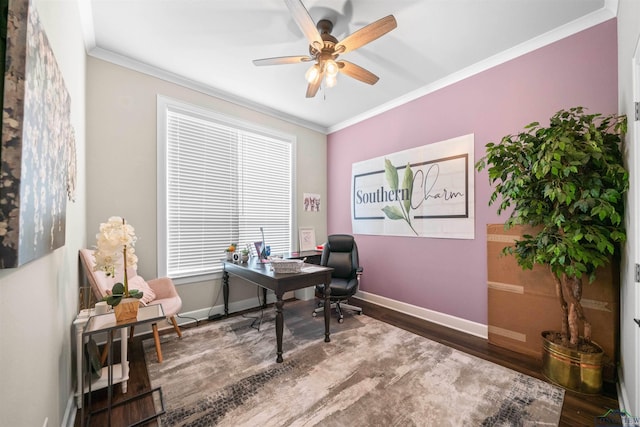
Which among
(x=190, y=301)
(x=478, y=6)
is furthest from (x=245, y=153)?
(x=478, y=6)

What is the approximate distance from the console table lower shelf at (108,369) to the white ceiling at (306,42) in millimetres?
2373

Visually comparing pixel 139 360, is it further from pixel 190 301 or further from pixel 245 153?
pixel 245 153

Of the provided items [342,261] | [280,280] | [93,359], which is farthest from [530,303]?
[93,359]

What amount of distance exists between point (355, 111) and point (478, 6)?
207 cm

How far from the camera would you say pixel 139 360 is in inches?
91.7

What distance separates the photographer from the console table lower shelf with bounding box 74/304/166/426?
151cm

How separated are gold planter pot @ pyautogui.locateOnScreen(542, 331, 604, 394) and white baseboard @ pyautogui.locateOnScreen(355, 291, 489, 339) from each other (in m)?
0.69

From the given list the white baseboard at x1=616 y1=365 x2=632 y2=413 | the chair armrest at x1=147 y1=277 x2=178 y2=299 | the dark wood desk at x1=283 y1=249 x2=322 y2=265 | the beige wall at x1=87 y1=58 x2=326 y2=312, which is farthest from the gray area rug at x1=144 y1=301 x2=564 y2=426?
the dark wood desk at x1=283 y1=249 x2=322 y2=265

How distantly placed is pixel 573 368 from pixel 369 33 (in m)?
2.91

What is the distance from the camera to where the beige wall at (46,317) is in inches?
33.2

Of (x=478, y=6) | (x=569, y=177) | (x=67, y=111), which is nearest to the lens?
(x=67, y=111)

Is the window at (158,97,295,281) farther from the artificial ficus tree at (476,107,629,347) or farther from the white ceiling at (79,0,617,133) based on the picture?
the artificial ficus tree at (476,107,629,347)

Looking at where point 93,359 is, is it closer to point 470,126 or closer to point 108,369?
point 108,369

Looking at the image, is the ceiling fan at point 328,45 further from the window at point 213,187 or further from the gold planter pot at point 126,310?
the gold planter pot at point 126,310
